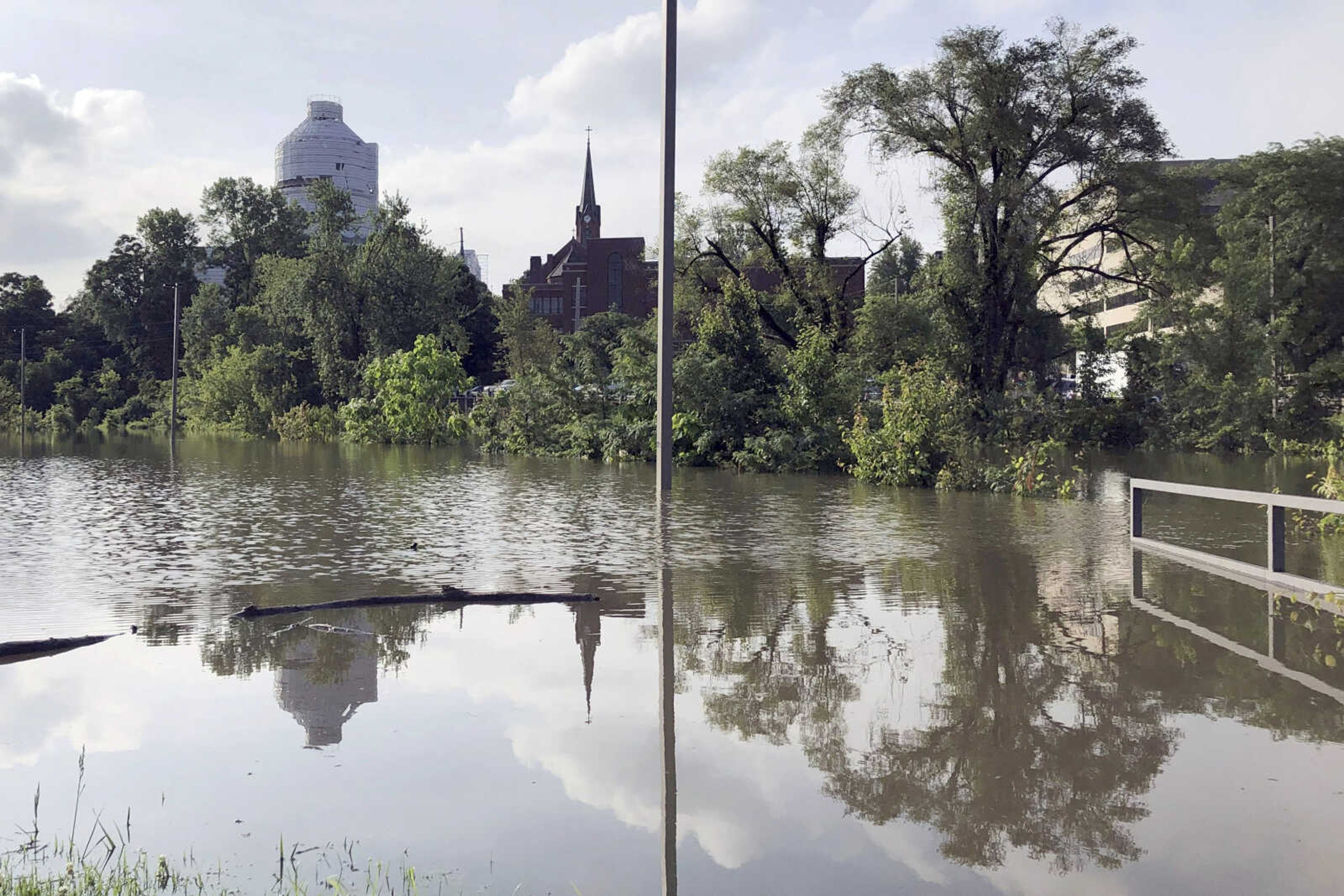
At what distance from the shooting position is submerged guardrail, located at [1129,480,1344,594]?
1078 centimetres

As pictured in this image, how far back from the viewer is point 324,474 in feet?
101

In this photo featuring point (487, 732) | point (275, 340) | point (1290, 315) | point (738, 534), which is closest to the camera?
point (487, 732)

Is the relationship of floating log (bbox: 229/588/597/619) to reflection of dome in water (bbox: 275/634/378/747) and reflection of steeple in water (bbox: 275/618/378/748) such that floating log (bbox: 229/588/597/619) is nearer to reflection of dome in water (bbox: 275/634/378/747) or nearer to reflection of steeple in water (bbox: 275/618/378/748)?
reflection of steeple in water (bbox: 275/618/378/748)

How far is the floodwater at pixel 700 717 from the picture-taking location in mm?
4980

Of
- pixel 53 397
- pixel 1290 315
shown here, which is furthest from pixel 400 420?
pixel 53 397

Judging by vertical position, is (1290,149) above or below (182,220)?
below

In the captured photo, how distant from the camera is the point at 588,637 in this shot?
9.52 metres

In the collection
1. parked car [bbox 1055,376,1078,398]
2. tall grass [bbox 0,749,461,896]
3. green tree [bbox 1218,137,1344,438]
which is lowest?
tall grass [bbox 0,749,461,896]

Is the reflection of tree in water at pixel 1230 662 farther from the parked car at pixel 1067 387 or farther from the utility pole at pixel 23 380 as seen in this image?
the utility pole at pixel 23 380

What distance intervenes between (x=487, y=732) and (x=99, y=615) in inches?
203

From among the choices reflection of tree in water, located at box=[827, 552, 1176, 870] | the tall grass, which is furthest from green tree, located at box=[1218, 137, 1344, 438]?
the tall grass

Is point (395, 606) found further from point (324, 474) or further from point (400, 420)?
point (400, 420)

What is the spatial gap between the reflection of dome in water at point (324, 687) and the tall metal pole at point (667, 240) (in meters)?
10.6

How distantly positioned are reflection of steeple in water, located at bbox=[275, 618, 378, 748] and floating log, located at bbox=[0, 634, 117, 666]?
1.51 m
